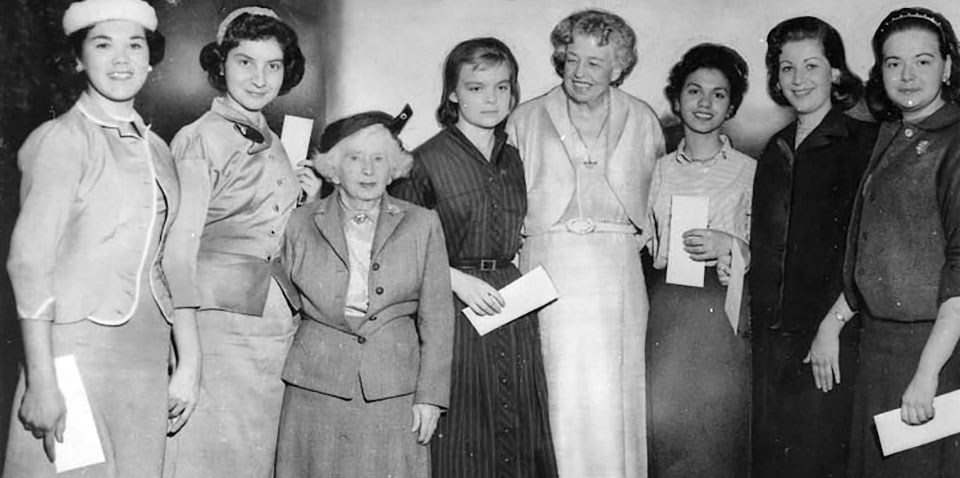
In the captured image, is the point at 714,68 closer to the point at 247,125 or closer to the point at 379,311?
the point at 379,311

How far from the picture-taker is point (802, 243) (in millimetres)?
3178

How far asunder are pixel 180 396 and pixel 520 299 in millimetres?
980

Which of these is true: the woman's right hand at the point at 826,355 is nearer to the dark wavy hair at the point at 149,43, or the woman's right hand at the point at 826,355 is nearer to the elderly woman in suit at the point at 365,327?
the elderly woman in suit at the point at 365,327

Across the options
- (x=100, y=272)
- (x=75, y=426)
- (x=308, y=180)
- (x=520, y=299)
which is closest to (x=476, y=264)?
(x=520, y=299)

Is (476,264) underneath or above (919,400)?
above

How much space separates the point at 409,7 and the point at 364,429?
124 cm

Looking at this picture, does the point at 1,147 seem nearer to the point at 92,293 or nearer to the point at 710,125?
the point at 92,293

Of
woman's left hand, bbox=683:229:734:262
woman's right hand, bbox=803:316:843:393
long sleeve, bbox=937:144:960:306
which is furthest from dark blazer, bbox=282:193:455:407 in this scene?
long sleeve, bbox=937:144:960:306

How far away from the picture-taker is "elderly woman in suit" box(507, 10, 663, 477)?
3252mm

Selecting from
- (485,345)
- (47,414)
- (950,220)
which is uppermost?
(950,220)

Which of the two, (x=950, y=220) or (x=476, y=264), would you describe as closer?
(x=950, y=220)

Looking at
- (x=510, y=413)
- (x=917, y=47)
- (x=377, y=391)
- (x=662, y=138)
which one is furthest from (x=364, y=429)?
(x=917, y=47)

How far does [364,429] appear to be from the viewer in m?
3.04

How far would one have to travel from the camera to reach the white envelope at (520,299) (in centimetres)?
322
